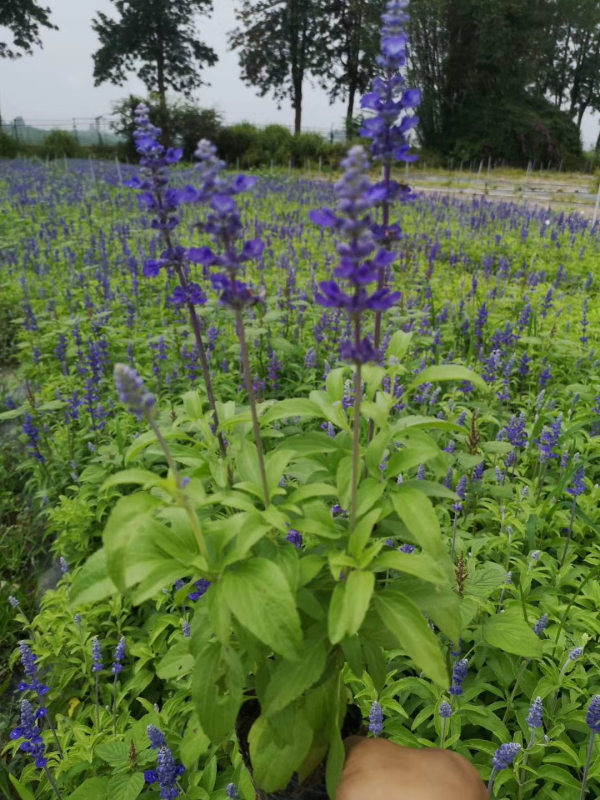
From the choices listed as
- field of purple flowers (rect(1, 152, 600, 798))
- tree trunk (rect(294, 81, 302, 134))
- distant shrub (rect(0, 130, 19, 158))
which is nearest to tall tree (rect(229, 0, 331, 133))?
tree trunk (rect(294, 81, 302, 134))

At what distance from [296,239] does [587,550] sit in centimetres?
717

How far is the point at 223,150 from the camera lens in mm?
32750

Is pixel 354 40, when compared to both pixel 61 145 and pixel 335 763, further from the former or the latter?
pixel 335 763

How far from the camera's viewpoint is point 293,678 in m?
1.38

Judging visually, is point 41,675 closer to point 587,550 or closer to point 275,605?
point 275,605

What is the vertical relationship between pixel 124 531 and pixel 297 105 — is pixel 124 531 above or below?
below

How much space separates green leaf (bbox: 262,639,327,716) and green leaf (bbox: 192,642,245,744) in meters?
0.08

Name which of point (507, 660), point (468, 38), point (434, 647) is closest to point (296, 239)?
point (507, 660)

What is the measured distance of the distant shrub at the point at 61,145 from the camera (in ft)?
101

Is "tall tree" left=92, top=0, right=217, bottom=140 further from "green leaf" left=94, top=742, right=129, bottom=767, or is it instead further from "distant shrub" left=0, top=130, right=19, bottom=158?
"green leaf" left=94, top=742, right=129, bottom=767

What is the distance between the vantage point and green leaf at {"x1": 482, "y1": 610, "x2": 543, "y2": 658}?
6.36 ft

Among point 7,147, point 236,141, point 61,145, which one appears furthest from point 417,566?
point 7,147

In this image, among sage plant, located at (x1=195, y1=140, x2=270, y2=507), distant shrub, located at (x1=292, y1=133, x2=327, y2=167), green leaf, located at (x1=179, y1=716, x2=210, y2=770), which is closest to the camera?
sage plant, located at (x1=195, y1=140, x2=270, y2=507)

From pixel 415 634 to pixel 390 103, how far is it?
138 centimetres
